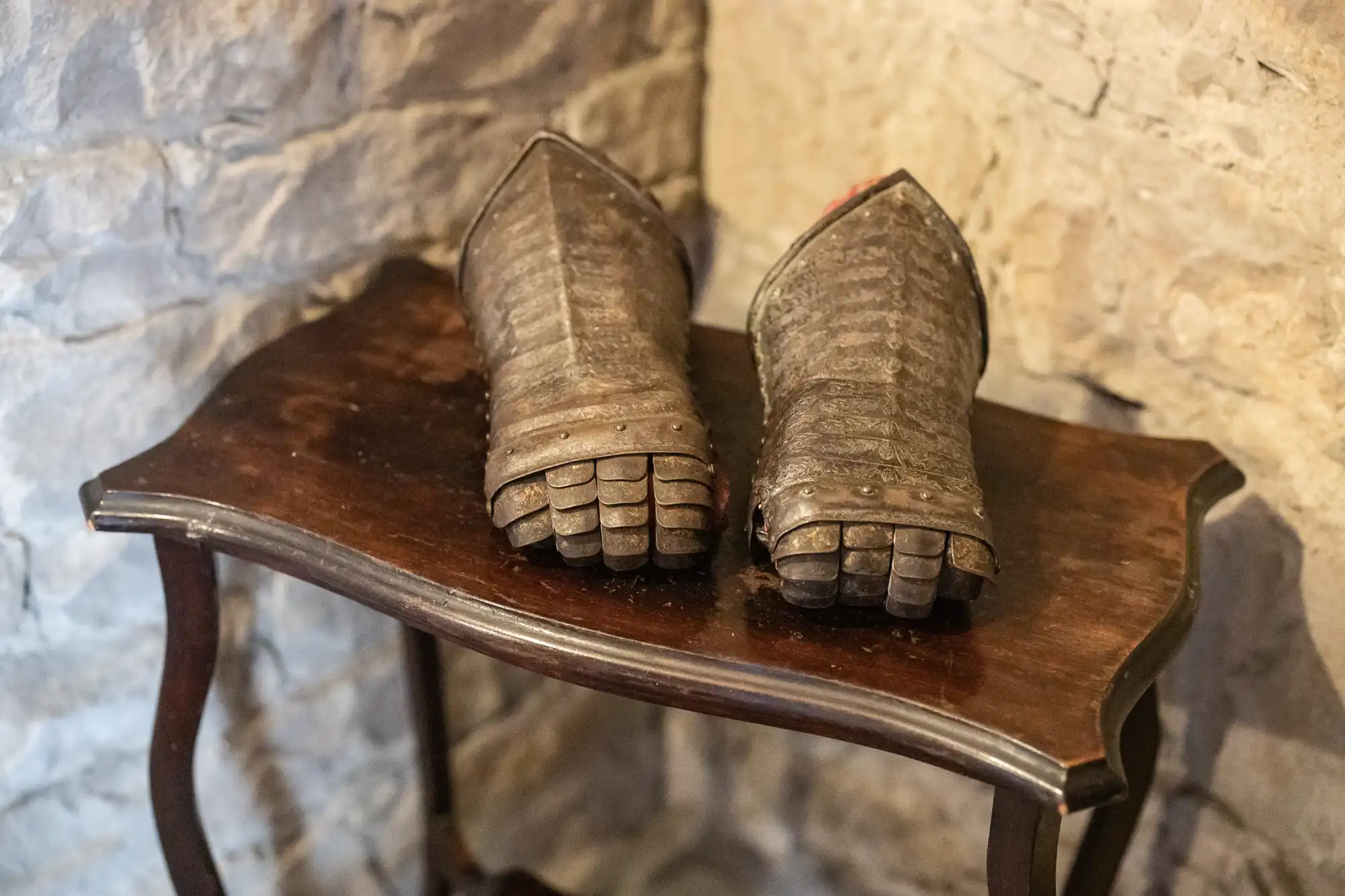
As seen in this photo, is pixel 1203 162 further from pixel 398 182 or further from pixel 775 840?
pixel 775 840

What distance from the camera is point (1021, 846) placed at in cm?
61

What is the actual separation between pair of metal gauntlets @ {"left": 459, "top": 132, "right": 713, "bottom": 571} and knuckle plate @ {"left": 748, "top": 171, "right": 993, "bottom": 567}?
0.19 feet

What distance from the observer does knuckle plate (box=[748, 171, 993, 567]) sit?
0.61 m

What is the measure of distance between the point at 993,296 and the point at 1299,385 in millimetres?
278

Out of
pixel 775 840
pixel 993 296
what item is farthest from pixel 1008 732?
pixel 775 840

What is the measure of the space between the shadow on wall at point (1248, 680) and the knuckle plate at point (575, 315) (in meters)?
0.48

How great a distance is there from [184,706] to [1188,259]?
0.81 meters

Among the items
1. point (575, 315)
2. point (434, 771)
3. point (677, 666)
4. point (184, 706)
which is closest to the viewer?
point (677, 666)

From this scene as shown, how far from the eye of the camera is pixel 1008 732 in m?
0.56

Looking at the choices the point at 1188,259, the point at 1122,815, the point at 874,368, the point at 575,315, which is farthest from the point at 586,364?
the point at 1122,815

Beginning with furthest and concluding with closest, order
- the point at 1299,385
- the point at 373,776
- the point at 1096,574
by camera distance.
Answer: the point at 373,776 → the point at 1299,385 → the point at 1096,574

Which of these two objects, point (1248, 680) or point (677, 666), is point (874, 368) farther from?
point (1248, 680)

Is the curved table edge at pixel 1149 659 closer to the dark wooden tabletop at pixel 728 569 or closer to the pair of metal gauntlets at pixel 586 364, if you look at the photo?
the dark wooden tabletop at pixel 728 569

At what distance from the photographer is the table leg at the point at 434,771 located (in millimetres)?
1123
